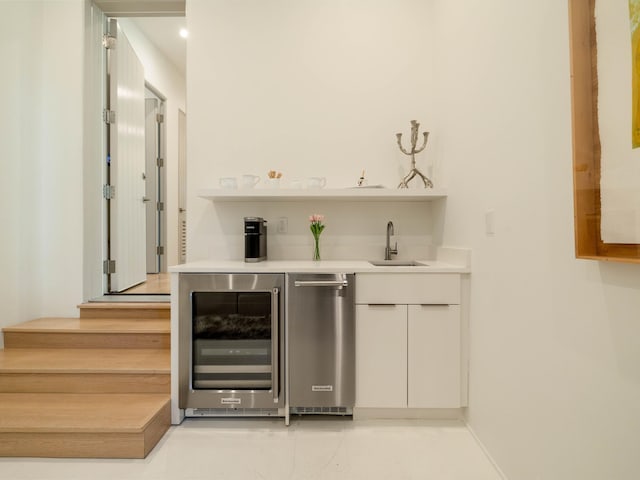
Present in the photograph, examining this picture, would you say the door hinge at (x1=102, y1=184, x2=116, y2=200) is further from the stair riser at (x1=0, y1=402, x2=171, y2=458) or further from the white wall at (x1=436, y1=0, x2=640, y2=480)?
the white wall at (x1=436, y1=0, x2=640, y2=480)

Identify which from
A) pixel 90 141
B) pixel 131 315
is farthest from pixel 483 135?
pixel 90 141

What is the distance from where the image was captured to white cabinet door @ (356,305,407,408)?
2.05 meters

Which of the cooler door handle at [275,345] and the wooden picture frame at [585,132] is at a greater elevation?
the wooden picture frame at [585,132]

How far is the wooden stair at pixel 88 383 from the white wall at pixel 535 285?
1.87 metres

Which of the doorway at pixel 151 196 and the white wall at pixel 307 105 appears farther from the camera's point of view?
the doorway at pixel 151 196

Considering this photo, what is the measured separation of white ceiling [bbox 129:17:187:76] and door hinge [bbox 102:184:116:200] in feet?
7.10

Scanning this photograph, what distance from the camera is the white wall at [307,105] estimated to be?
270 cm

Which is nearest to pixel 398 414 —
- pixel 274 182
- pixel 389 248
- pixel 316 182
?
pixel 389 248

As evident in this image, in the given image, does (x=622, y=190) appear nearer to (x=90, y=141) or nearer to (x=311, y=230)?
(x=311, y=230)

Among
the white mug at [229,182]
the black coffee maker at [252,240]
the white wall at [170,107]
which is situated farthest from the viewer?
the white wall at [170,107]

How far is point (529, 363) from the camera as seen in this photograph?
4.61 ft

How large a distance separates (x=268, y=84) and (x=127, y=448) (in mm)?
2625

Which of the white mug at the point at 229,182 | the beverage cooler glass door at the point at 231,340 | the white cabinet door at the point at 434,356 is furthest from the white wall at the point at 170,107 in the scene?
the white cabinet door at the point at 434,356

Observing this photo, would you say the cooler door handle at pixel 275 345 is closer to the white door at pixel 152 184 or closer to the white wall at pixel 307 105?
the white wall at pixel 307 105
